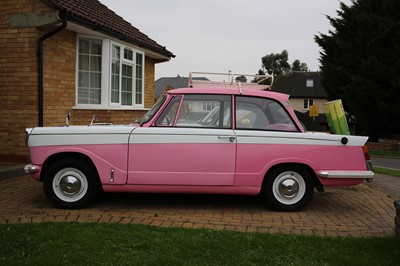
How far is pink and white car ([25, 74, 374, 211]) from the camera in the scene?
5258mm

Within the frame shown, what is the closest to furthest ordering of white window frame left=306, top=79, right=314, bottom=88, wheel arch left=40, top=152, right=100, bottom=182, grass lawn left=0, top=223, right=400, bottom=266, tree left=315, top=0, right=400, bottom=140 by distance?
1. grass lawn left=0, top=223, right=400, bottom=266
2. wheel arch left=40, top=152, right=100, bottom=182
3. tree left=315, top=0, right=400, bottom=140
4. white window frame left=306, top=79, right=314, bottom=88

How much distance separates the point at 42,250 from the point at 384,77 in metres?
23.6

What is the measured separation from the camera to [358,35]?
2497cm

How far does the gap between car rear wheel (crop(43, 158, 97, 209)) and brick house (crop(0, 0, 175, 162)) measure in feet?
10.2

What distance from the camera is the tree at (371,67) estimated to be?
23.5 m

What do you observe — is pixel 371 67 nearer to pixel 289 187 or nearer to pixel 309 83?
pixel 289 187

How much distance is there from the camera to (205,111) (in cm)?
553

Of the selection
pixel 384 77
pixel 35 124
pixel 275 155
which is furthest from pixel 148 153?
pixel 384 77

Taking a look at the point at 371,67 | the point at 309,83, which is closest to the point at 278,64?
the point at 309,83

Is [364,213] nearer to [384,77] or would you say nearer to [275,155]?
[275,155]

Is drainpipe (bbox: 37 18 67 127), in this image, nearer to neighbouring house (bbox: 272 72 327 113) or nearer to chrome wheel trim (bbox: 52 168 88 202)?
chrome wheel trim (bbox: 52 168 88 202)

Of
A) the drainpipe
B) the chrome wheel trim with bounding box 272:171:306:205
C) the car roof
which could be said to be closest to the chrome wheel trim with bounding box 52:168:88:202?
the car roof

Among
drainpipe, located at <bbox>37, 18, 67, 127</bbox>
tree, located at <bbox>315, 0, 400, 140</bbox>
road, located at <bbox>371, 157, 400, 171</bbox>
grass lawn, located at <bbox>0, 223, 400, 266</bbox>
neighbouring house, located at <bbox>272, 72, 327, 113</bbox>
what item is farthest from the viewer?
neighbouring house, located at <bbox>272, 72, 327, 113</bbox>

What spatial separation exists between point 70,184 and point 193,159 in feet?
5.30
